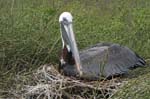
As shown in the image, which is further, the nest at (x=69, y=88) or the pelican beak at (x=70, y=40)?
the pelican beak at (x=70, y=40)

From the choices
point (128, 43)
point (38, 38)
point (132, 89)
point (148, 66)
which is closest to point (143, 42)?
point (128, 43)

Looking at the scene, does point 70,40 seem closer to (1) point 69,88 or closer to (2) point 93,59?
(2) point 93,59

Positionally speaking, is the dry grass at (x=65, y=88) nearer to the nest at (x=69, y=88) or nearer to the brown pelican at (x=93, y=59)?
the nest at (x=69, y=88)

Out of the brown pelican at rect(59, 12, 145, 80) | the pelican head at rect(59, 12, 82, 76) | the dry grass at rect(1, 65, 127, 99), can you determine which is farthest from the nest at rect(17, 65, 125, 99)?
the pelican head at rect(59, 12, 82, 76)

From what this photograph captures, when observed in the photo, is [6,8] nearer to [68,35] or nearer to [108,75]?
[68,35]

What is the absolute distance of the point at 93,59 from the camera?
660 cm

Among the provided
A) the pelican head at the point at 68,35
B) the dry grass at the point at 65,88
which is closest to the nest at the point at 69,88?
the dry grass at the point at 65,88

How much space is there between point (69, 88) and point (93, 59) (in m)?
0.54

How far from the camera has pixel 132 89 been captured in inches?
213

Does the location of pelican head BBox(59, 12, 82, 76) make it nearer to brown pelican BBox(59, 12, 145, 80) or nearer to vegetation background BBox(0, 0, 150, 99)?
brown pelican BBox(59, 12, 145, 80)

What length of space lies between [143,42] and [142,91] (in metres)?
2.53

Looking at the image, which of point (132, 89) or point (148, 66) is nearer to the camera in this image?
point (132, 89)

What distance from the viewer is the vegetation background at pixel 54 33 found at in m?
6.53

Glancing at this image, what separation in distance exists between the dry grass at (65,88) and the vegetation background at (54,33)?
0.16 meters
